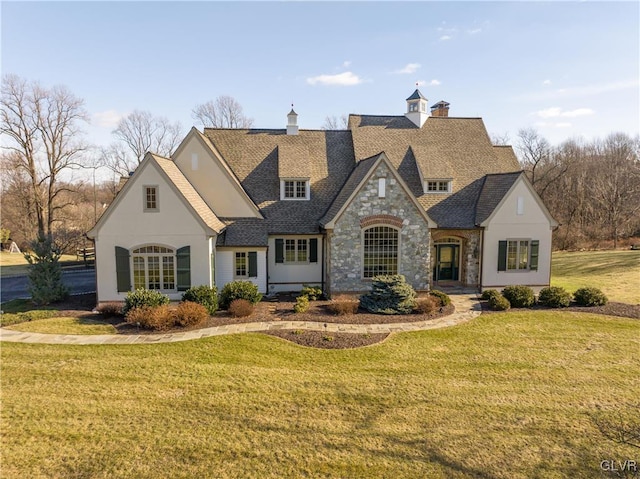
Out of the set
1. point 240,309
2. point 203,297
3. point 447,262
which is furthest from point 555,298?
point 203,297

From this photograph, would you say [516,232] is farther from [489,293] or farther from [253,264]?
[253,264]

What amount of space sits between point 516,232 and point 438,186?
4.94 meters

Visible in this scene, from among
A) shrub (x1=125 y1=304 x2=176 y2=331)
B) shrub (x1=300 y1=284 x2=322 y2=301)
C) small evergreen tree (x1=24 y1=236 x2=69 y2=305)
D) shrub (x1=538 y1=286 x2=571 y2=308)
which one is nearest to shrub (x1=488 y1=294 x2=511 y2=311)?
shrub (x1=538 y1=286 x2=571 y2=308)

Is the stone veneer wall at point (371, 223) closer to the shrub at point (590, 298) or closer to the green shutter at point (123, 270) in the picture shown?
the shrub at point (590, 298)

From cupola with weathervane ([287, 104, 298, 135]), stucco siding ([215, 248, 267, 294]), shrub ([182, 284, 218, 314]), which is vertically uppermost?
cupola with weathervane ([287, 104, 298, 135])

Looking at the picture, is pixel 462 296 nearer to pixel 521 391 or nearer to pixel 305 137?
pixel 521 391

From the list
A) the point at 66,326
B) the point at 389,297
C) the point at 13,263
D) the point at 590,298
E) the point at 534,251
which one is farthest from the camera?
the point at 13,263

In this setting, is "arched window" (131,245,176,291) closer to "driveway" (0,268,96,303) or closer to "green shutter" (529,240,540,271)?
"driveway" (0,268,96,303)

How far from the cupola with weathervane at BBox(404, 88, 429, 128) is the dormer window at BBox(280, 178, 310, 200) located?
987 cm

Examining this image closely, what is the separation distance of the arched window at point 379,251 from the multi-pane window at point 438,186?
16.8ft

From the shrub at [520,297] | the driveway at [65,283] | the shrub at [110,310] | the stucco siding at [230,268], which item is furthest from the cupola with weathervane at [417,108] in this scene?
the driveway at [65,283]

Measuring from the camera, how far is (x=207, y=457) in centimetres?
775

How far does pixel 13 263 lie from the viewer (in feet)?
117

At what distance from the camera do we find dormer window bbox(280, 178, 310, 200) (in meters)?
22.6
